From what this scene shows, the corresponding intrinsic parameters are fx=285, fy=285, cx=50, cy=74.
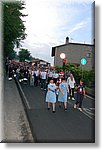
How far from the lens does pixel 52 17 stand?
4172 mm

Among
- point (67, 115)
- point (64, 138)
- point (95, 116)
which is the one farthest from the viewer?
point (67, 115)

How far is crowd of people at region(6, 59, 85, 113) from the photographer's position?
14.2 ft

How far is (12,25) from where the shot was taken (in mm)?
4492

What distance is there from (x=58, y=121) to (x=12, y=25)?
166cm

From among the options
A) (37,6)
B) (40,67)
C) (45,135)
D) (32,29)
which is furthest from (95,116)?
(37,6)

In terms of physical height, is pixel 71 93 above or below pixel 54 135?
above

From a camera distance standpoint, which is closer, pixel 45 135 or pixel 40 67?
pixel 45 135

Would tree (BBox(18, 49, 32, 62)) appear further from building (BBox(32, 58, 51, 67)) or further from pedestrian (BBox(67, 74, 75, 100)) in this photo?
pedestrian (BBox(67, 74, 75, 100))

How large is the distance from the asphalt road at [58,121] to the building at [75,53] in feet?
1.89

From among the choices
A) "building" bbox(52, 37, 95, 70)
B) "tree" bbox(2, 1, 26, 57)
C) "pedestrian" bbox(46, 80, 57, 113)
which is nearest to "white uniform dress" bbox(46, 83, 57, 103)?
"pedestrian" bbox(46, 80, 57, 113)

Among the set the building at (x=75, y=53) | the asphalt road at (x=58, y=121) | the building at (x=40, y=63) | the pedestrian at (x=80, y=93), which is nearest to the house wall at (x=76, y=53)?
the building at (x=75, y=53)

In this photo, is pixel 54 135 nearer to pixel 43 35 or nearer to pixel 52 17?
pixel 43 35

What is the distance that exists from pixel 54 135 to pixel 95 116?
0.66 m

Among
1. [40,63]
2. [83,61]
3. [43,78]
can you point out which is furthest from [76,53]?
[43,78]
